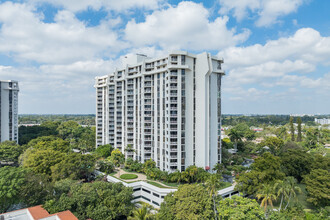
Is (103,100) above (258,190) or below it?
above

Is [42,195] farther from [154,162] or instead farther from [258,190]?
[258,190]

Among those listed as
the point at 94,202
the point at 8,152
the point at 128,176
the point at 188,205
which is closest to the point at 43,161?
the point at 128,176

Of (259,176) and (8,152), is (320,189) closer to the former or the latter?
(259,176)

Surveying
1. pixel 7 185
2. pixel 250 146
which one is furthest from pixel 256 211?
pixel 250 146

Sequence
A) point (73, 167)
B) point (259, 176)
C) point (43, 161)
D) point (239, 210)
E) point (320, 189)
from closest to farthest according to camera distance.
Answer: point (239, 210) < point (320, 189) < point (259, 176) < point (73, 167) < point (43, 161)

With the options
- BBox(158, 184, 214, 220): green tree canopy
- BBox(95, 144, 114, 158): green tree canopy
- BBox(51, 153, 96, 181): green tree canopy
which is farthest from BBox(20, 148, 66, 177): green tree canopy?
BBox(158, 184, 214, 220): green tree canopy
